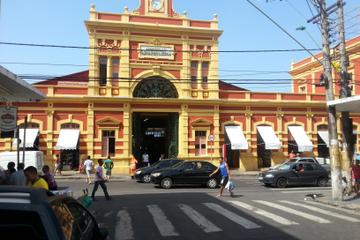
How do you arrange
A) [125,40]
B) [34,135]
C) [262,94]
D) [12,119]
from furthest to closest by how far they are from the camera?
[262,94] → [125,40] → [34,135] → [12,119]

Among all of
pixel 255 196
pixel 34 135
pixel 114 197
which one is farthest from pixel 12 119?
pixel 34 135

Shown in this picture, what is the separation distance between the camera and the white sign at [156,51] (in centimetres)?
3681

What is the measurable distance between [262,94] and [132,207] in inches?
1018

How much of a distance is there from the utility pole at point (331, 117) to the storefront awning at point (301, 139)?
20.9m

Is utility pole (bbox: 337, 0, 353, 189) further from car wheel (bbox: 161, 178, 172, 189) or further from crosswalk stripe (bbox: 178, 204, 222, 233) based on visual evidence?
car wheel (bbox: 161, 178, 172, 189)

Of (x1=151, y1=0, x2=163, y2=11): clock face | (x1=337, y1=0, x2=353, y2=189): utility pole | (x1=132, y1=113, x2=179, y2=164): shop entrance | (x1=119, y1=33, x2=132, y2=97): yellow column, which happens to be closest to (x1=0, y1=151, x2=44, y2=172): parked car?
(x1=119, y1=33, x2=132, y2=97): yellow column

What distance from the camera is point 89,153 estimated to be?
115 feet

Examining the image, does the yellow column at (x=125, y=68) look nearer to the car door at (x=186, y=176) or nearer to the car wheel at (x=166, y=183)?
the car door at (x=186, y=176)

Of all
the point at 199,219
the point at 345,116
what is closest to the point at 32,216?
the point at 199,219

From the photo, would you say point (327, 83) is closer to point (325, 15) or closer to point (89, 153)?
point (325, 15)

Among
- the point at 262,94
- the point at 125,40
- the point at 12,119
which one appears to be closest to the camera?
the point at 12,119

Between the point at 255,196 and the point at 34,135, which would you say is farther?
the point at 34,135

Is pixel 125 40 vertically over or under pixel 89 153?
over

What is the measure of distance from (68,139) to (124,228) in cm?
2414
